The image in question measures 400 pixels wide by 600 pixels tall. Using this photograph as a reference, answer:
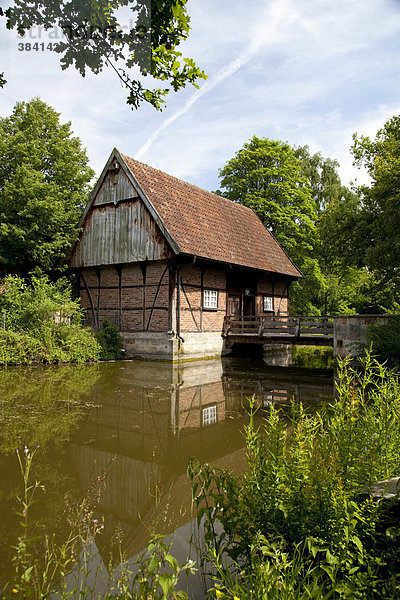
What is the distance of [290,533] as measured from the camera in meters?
2.56

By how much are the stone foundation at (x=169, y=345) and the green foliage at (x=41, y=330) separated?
1.66 m

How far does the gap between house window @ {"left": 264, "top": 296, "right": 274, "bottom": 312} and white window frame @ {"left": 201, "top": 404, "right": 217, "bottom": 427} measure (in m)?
12.8

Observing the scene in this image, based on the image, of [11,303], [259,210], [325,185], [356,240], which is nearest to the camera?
[11,303]

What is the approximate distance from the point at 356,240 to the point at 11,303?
13777mm

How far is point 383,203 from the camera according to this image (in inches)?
601

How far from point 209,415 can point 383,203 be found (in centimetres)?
1167

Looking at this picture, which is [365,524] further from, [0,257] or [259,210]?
[259,210]

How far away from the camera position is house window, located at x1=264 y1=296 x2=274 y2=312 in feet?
67.5

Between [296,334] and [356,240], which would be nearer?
[296,334]

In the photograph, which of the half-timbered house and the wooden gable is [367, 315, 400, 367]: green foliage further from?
the wooden gable

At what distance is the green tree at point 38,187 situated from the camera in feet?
53.9

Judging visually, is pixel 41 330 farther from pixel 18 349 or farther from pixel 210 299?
pixel 210 299

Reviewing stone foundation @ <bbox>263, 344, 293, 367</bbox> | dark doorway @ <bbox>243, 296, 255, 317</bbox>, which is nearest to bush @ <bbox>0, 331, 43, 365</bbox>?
dark doorway @ <bbox>243, 296, 255, 317</bbox>

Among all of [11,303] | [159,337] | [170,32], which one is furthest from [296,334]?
[170,32]
